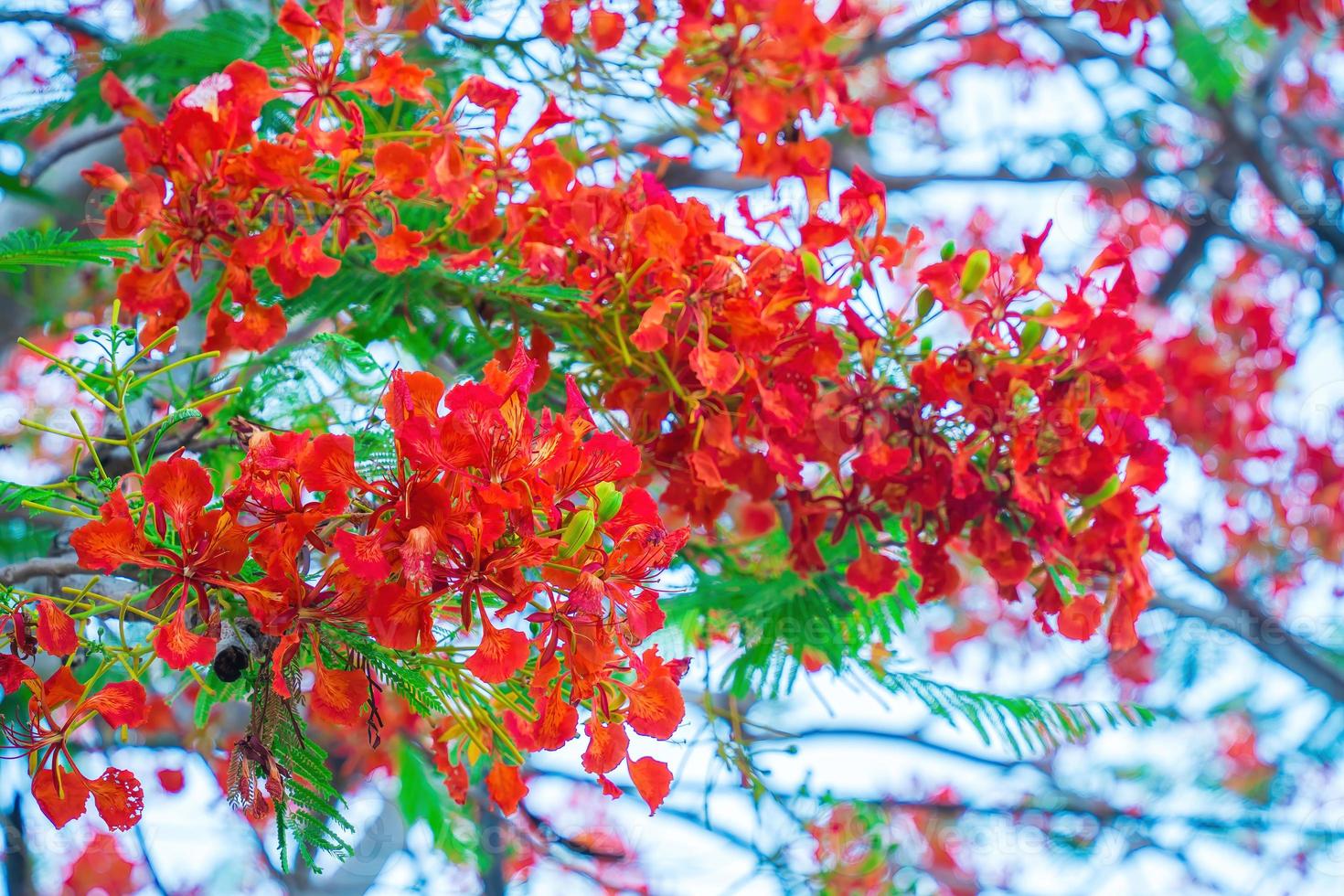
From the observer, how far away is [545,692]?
795mm

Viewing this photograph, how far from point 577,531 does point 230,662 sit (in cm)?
25

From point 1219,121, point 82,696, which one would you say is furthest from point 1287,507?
point 82,696

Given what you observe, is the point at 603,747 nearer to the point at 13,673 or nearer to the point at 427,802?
the point at 13,673

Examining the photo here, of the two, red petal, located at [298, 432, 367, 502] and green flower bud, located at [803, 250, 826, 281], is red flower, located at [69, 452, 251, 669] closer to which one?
red petal, located at [298, 432, 367, 502]

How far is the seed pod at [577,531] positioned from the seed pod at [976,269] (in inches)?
19.5

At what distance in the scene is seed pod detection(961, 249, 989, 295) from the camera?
1.08m

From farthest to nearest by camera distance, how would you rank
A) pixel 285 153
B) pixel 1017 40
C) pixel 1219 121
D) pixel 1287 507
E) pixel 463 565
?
pixel 1017 40 → pixel 1287 507 → pixel 1219 121 → pixel 285 153 → pixel 463 565

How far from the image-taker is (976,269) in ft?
3.57

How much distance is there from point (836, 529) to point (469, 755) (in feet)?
1.30

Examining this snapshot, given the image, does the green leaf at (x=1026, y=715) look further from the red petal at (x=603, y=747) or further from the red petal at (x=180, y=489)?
the red petal at (x=180, y=489)

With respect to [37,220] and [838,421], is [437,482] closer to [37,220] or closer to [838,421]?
[838,421]

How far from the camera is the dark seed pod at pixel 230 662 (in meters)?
0.79

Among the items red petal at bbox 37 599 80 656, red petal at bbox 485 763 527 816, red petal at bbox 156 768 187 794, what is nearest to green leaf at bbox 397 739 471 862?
red petal at bbox 156 768 187 794

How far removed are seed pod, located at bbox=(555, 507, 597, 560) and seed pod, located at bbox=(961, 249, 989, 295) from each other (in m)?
0.49
